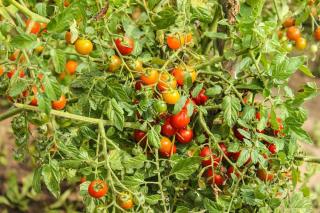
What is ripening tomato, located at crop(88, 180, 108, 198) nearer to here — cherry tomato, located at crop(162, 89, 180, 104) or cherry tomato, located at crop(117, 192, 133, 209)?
cherry tomato, located at crop(117, 192, 133, 209)

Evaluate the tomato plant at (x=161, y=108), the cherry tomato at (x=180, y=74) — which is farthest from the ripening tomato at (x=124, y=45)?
the cherry tomato at (x=180, y=74)

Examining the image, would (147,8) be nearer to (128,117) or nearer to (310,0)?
(128,117)

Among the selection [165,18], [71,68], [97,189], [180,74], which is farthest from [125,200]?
[71,68]

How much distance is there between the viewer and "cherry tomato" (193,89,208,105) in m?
1.31

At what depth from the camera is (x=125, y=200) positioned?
1151 mm

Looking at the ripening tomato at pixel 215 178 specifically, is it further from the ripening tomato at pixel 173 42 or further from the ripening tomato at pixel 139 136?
the ripening tomato at pixel 173 42

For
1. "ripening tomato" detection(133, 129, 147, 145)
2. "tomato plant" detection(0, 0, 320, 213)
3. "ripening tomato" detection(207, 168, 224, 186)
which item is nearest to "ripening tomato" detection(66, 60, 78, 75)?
"tomato plant" detection(0, 0, 320, 213)

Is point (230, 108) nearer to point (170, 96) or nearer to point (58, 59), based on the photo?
point (170, 96)

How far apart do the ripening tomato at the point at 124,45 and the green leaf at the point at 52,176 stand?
0.89 ft

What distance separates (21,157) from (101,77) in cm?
32

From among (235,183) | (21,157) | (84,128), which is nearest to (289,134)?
(235,183)

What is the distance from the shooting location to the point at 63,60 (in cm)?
114

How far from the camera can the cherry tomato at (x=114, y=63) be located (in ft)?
4.00

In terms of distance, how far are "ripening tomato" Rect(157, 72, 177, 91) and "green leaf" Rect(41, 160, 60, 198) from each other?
10.6 inches
